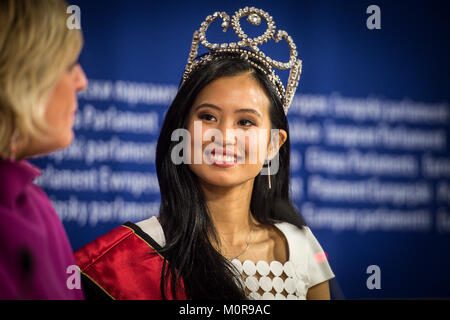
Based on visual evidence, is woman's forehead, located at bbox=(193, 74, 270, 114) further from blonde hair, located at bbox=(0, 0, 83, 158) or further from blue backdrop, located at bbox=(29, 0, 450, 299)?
blonde hair, located at bbox=(0, 0, 83, 158)

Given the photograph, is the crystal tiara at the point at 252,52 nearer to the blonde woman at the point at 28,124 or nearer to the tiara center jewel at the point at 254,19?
the tiara center jewel at the point at 254,19

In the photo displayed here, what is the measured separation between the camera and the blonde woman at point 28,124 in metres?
1.06

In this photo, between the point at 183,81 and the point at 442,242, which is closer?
the point at 183,81

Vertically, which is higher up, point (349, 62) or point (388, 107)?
point (349, 62)

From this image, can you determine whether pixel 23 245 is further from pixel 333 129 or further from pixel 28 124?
pixel 333 129

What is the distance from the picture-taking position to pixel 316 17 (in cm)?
203

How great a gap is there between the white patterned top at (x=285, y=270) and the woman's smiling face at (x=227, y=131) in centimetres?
26

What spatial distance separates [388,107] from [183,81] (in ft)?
3.01

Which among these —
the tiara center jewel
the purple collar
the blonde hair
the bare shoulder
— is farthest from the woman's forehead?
the purple collar

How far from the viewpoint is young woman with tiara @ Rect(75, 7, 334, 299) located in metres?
1.55

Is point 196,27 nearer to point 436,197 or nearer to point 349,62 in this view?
point 349,62

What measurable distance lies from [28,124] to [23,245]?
0.28 meters
